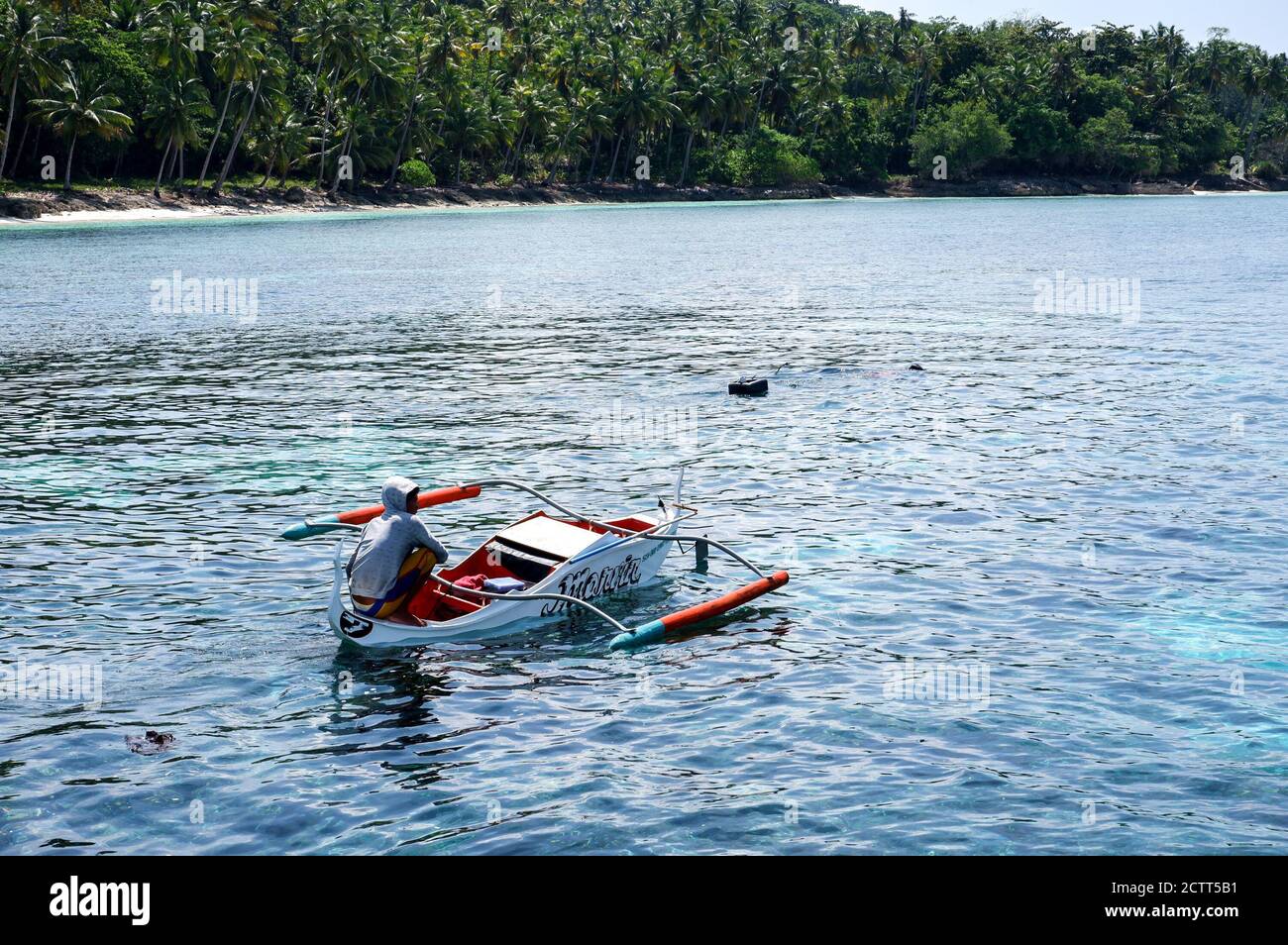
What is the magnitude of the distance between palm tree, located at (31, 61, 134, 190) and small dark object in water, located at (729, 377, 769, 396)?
89.7 metres

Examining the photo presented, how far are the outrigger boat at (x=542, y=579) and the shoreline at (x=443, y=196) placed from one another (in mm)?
103439

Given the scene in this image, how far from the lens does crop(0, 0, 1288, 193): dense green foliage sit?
385ft

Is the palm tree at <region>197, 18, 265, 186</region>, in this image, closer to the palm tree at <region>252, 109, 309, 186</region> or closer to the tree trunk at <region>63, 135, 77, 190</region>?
the palm tree at <region>252, 109, 309, 186</region>

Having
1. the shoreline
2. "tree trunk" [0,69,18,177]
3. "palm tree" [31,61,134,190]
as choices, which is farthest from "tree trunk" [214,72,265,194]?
"tree trunk" [0,69,18,177]

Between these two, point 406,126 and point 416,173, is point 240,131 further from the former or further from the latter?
point 416,173

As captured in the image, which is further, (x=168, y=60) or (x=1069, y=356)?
(x=168, y=60)

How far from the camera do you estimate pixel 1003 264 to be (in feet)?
263

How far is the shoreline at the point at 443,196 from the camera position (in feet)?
374

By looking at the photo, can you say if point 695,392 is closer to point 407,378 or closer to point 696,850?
point 407,378

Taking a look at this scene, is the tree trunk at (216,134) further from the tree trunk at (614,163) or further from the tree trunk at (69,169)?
the tree trunk at (614,163)

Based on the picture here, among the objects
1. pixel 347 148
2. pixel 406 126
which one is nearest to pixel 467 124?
pixel 406 126

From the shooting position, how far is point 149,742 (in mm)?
14359

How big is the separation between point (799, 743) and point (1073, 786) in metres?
2.94
